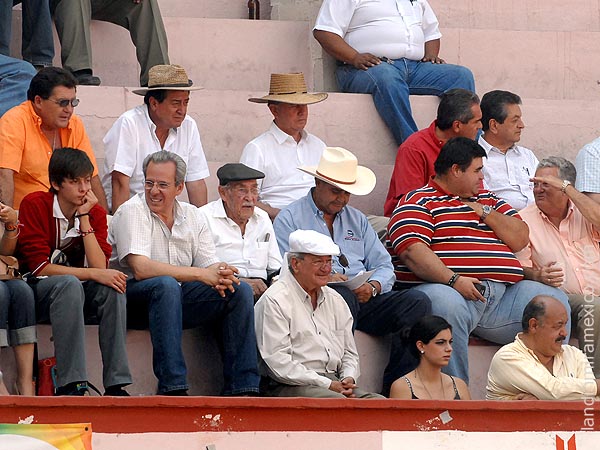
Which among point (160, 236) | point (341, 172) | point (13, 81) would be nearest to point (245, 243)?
point (160, 236)

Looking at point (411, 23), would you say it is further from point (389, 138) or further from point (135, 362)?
point (135, 362)

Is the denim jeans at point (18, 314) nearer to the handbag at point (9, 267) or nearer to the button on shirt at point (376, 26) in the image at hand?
the handbag at point (9, 267)

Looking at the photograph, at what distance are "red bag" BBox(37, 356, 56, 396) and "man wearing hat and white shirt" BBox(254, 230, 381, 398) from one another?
1.02 metres

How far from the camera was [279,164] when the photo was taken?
879 centimetres

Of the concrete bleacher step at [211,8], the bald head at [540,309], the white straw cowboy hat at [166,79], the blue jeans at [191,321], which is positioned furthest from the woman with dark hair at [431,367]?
the concrete bleacher step at [211,8]

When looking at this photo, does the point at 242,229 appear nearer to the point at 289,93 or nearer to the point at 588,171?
the point at 289,93

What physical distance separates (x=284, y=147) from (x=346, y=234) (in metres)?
0.88

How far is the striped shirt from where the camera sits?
26.8 ft

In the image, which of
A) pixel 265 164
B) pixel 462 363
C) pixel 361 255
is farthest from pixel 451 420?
pixel 265 164

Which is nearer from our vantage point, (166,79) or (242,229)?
(242,229)

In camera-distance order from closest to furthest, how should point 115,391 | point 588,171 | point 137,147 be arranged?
point 115,391
point 137,147
point 588,171

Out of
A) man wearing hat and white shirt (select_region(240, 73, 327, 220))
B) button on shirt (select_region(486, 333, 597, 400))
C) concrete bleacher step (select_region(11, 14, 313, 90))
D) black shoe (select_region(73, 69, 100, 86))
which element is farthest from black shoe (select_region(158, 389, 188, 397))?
concrete bleacher step (select_region(11, 14, 313, 90))

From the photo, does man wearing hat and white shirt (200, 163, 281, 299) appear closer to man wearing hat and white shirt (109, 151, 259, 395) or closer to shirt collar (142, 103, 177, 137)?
man wearing hat and white shirt (109, 151, 259, 395)

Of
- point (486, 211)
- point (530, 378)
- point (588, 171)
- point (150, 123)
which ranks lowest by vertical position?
point (530, 378)
